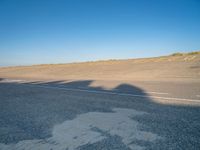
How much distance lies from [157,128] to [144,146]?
35.9 inches

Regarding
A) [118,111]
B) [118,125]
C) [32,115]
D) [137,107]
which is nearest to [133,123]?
[118,125]

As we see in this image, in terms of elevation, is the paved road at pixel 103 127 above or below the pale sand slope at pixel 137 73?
below

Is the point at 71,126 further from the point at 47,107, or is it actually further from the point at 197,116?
the point at 197,116

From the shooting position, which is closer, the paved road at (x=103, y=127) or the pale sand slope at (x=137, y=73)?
the paved road at (x=103, y=127)

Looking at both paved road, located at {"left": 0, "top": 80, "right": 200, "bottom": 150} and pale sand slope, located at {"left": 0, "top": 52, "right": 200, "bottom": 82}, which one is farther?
pale sand slope, located at {"left": 0, "top": 52, "right": 200, "bottom": 82}

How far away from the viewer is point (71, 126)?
447 cm

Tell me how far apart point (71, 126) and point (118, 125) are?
1063 millimetres

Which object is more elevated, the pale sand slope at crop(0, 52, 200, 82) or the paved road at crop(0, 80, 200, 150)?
the pale sand slope at crop(0, 52, 200, 82)

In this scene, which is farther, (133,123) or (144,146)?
(133,123)

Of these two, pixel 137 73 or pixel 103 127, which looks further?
pixel 137 73

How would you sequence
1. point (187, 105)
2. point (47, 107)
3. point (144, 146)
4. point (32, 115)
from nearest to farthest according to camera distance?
1. point (144, 146)
2. point (32, 115)
3. point (187, 105)
4. point (47, 107)

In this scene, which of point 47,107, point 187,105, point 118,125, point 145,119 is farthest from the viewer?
point 47,107

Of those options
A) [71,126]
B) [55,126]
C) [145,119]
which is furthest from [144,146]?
[55,126]

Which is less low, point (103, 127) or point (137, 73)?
point (137, 73)
